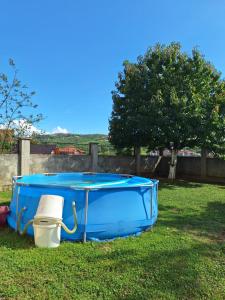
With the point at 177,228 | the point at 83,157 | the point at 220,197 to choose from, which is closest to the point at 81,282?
the point at 177,228

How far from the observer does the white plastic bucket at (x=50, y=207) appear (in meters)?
A: 5.39

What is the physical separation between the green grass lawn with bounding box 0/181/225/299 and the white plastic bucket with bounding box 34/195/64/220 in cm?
56

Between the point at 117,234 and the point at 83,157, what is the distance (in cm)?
1002

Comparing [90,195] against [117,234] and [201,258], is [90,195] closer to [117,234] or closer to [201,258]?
[117,234]

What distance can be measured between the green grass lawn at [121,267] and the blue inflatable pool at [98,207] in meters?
0.25

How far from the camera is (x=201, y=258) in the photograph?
5109mm

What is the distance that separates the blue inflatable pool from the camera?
588 centimetres

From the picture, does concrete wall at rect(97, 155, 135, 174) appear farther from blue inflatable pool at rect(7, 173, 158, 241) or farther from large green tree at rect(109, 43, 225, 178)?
blue inflatable pool at rect(7, 173, 158, 241)

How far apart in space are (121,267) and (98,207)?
156cm

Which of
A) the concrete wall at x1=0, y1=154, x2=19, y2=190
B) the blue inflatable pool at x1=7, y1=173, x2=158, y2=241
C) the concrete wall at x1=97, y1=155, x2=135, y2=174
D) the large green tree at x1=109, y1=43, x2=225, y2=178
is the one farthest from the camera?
the concrete wall at x1=97, y1=155, x2=135, y2=174

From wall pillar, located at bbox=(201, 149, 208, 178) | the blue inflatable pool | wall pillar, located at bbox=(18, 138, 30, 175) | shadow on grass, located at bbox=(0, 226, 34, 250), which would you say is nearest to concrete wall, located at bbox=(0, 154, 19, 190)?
wall pillar, located at bbox=(18, 138, 30, 175)

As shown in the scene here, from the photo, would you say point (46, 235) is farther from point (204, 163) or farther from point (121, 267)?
point (204, 163)

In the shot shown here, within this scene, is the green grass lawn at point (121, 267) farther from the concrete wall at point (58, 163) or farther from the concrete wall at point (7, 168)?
the concrete wall at point (58, 163)

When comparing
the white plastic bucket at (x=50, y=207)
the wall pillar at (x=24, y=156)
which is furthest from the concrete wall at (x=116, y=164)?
the white plastic bucket at (x=50, y=207)
